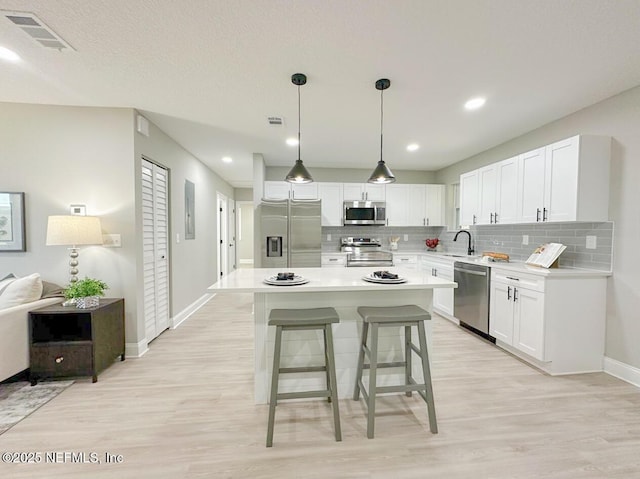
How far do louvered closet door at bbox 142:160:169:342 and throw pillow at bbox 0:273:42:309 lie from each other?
33.4 inches

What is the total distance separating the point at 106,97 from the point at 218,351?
107 inches

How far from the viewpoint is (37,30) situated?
1729 millimetres

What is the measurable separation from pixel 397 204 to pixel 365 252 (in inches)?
42.9

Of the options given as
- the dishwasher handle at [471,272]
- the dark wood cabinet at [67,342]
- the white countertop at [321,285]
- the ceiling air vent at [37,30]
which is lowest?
the dark wood cabinet at [67,342]

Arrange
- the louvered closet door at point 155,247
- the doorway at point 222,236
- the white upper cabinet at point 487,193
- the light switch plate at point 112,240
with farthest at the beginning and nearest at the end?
the doorway at point 222,236 → the white upper cabinet at point 487,193 → the louvered closet door at point 155,247 → the light switch plate at point 112,240

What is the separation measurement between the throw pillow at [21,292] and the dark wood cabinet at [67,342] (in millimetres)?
160

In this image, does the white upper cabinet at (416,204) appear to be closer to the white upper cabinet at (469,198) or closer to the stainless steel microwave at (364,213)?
the stainless steel microwave at (364,213)

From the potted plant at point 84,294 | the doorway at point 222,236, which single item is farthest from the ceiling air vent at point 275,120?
the doorway at point 222,236

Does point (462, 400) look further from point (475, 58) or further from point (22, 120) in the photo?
point (22, 120)

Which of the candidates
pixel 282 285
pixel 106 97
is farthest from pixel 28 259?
pixel 282 285

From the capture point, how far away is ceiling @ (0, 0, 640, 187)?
1586mm

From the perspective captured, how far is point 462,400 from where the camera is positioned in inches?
86.6

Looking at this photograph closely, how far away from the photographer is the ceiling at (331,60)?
159 cm

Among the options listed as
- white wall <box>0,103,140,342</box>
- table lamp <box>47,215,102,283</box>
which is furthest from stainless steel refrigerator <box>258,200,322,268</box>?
table lamp <box>47,215,102,283</box>
